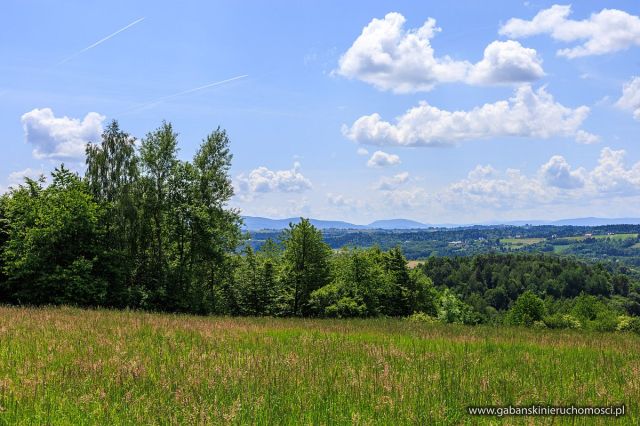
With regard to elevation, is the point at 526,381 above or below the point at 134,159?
below

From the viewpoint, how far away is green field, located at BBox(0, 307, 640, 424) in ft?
17.5

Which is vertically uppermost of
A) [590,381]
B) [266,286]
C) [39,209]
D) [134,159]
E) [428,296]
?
[134,159]

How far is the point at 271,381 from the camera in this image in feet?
22.1

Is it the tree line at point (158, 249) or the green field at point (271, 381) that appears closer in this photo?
the green field at point (271, 381)

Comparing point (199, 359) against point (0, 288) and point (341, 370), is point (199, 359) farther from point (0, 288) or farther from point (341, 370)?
point (0, 288)

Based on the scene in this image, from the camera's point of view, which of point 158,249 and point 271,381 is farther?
point 158,249

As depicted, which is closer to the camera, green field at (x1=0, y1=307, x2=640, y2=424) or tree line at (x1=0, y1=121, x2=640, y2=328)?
A: green field at (x1=0, y1=307, x2=640, y2=424)

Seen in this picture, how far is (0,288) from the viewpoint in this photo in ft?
90.2

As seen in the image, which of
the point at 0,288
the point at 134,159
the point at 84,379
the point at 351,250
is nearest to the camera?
the point at 84,379

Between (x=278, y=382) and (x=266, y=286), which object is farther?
(x=266, y=286)

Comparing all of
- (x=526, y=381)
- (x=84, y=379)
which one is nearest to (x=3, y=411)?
(x=84, y=379)

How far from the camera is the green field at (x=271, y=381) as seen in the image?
5336mm

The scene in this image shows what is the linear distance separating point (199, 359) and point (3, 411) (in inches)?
124

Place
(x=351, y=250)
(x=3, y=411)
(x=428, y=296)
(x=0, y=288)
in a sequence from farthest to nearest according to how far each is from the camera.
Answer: (x=428, y=296)
(x=351, y=250)
(x=0, y=288)
(x=3, y=411)
